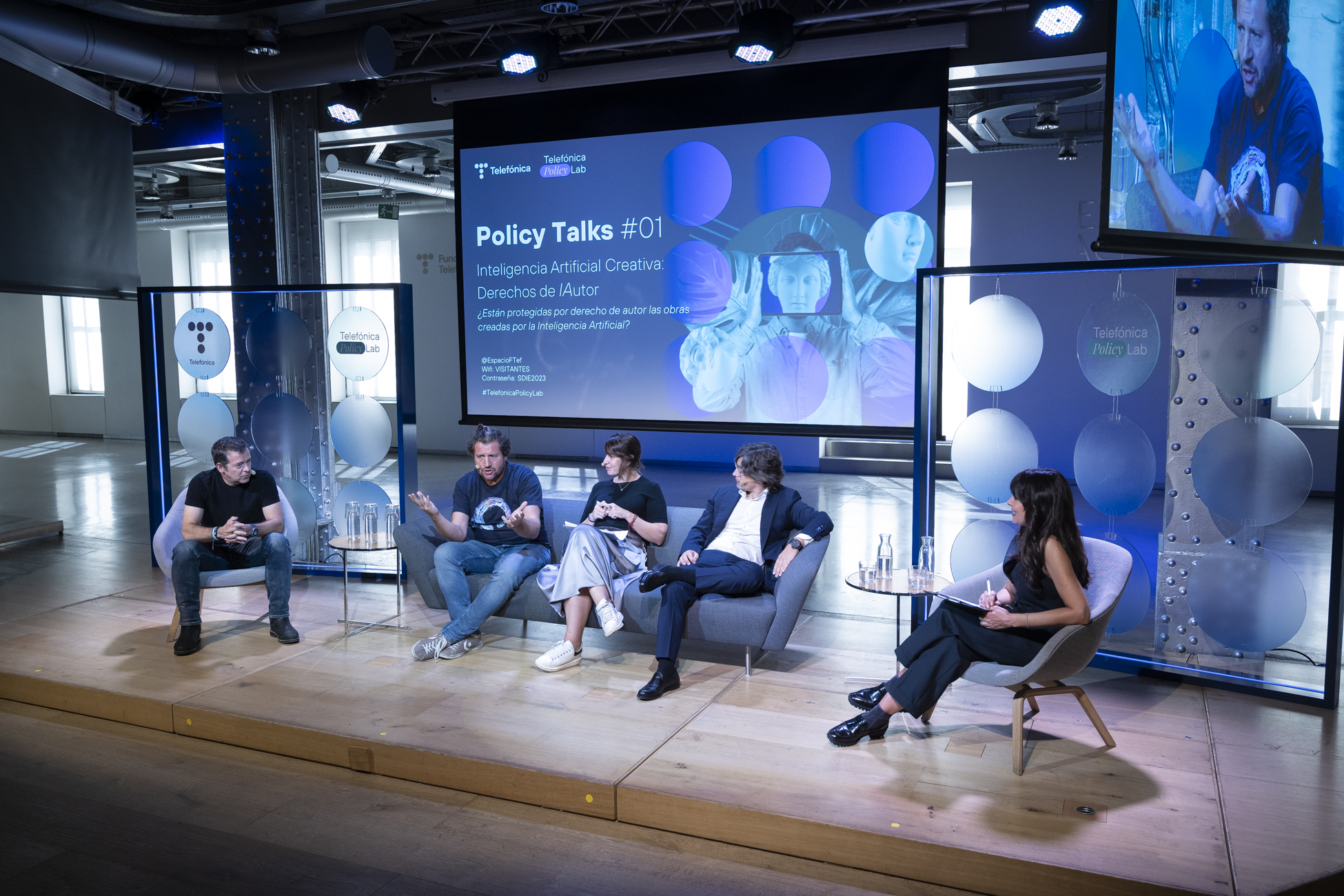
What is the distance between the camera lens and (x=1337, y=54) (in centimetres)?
307

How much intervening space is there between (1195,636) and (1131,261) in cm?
177

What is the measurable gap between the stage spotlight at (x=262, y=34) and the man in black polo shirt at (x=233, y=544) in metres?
2.59

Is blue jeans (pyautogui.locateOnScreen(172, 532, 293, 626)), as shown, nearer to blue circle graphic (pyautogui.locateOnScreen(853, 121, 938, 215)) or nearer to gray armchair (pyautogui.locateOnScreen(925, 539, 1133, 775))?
gray armchair (pyautogui.locateOnScreen(925, 539, 1133, 775))

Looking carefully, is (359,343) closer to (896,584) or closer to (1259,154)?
(896,584)

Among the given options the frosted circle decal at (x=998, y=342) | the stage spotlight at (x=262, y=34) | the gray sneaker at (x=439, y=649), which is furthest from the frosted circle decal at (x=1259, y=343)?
the stage spotlight at (x=262, y=34)

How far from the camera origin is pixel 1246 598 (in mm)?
4133

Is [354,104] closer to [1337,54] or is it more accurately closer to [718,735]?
[718,735]

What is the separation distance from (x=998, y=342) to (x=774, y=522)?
55.7 inches

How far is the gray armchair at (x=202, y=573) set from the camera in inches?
189

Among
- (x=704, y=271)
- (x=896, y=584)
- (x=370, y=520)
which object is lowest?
(x=896, y=584)

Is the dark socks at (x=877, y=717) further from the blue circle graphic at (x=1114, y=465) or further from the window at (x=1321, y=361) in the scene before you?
the window at (x=1321, y=361)

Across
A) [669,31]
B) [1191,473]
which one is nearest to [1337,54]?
[1191,473]

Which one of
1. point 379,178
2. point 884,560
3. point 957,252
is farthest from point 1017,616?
point 379,178

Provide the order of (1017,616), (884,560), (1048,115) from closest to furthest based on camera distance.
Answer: (1017,616)
(884,560)
(1048,115)
